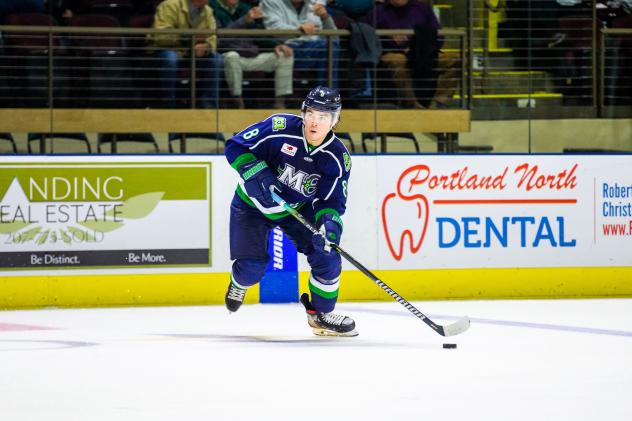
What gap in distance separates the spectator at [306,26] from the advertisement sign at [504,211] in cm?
98

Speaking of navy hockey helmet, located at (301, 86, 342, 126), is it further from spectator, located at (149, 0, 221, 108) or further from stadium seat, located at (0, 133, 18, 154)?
stadium seat, located at (0, 133, 18, 154)

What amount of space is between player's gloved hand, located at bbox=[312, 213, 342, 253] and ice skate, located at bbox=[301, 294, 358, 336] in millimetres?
385

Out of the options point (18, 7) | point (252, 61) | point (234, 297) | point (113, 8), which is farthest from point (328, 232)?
point (113, 8)

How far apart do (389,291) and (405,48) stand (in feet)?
10.8

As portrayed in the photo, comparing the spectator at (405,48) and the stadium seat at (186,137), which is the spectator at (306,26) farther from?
the stadium seat at (186,137)

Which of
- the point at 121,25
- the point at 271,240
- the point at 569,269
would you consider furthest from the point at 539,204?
the point at 121,25

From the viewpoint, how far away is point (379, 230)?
7.74 metres

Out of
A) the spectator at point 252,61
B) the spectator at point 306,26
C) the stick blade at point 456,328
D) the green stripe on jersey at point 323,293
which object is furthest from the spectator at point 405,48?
the stick blade at point 456,328

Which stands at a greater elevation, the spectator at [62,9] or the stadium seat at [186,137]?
the spectator at [62,9]

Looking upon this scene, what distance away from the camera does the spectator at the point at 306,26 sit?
829 cm

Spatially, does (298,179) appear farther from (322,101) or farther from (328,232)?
(322,101)

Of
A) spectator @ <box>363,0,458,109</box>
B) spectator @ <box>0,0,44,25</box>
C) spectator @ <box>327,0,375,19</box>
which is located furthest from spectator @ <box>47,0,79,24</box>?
spectator @ <box>363,0,458,109</box>

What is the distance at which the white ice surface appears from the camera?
374 centimetres

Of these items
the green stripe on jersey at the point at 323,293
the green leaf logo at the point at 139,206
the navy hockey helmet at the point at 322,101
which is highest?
the navy hockey helmet at the point at 322,101
